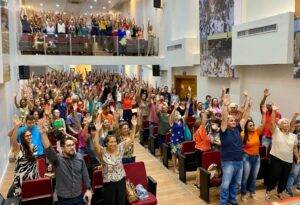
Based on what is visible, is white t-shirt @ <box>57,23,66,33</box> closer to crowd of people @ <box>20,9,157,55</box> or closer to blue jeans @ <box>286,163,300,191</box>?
crowd of people @ <box>20,9,157,55</box>

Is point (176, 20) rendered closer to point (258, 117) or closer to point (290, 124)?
point (258, 117)

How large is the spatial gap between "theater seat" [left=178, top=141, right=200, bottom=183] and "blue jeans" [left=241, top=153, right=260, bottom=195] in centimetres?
111

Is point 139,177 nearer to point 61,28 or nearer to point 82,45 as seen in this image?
point 82,45

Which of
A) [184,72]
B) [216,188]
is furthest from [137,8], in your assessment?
[216,188]

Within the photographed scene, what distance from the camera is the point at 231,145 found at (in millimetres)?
4527

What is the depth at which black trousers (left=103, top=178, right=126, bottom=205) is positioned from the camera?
12.7ft

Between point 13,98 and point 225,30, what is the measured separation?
694cm

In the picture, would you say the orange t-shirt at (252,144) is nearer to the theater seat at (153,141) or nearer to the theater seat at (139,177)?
the theater seat at (139,177)

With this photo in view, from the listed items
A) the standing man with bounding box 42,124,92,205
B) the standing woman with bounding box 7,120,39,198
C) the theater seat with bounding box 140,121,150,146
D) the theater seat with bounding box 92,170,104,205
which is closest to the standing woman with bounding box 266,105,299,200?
the theater seat with bounding box 92,170,104,205

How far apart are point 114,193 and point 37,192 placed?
1.13 metres

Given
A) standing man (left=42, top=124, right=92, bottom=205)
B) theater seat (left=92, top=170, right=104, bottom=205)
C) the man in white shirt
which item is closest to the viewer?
standing man (left=42, top=124, right=92, bottom=205)

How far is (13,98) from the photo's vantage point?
30.7 feet

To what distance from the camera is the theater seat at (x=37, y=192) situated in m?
4.09

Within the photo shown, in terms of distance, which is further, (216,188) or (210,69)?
(210,69)
